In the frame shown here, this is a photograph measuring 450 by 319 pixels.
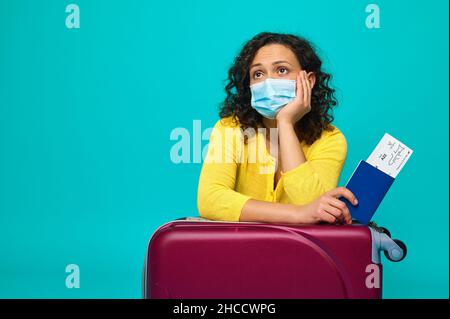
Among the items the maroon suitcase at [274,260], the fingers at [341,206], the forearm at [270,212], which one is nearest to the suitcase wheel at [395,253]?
the maroon suitcase at [274,260]

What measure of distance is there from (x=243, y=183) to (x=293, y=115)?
311 millimetres

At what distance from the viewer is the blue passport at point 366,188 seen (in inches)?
73.2

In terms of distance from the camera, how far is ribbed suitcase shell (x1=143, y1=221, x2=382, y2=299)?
168 centimetres

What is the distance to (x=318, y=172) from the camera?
210cm

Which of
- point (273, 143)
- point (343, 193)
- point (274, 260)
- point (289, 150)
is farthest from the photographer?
point (273, 143)

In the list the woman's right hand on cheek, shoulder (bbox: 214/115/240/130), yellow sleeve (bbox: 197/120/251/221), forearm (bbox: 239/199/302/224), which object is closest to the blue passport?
the woman's right hand on cheek

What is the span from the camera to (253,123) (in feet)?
7.69

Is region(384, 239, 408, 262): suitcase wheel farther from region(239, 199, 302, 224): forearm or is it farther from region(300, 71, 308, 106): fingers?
region(300, 71, 308, 106): fingers

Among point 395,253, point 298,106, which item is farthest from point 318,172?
point 395,253

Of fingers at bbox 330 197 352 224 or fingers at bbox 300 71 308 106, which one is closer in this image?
fingers at bbox 330 197 352 224

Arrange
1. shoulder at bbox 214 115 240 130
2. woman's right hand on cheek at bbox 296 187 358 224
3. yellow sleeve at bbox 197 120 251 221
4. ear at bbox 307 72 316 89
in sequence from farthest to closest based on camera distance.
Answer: ear at bbox 307 72 316 89
shoulder at bbox 214 115 240 130
yellow sleeve at bbox 197 120 251 221
woman's right hand on cheek at bbox 296 187 358 224

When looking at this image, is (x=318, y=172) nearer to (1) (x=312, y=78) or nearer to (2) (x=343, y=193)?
(2) (x=343, y=193)
